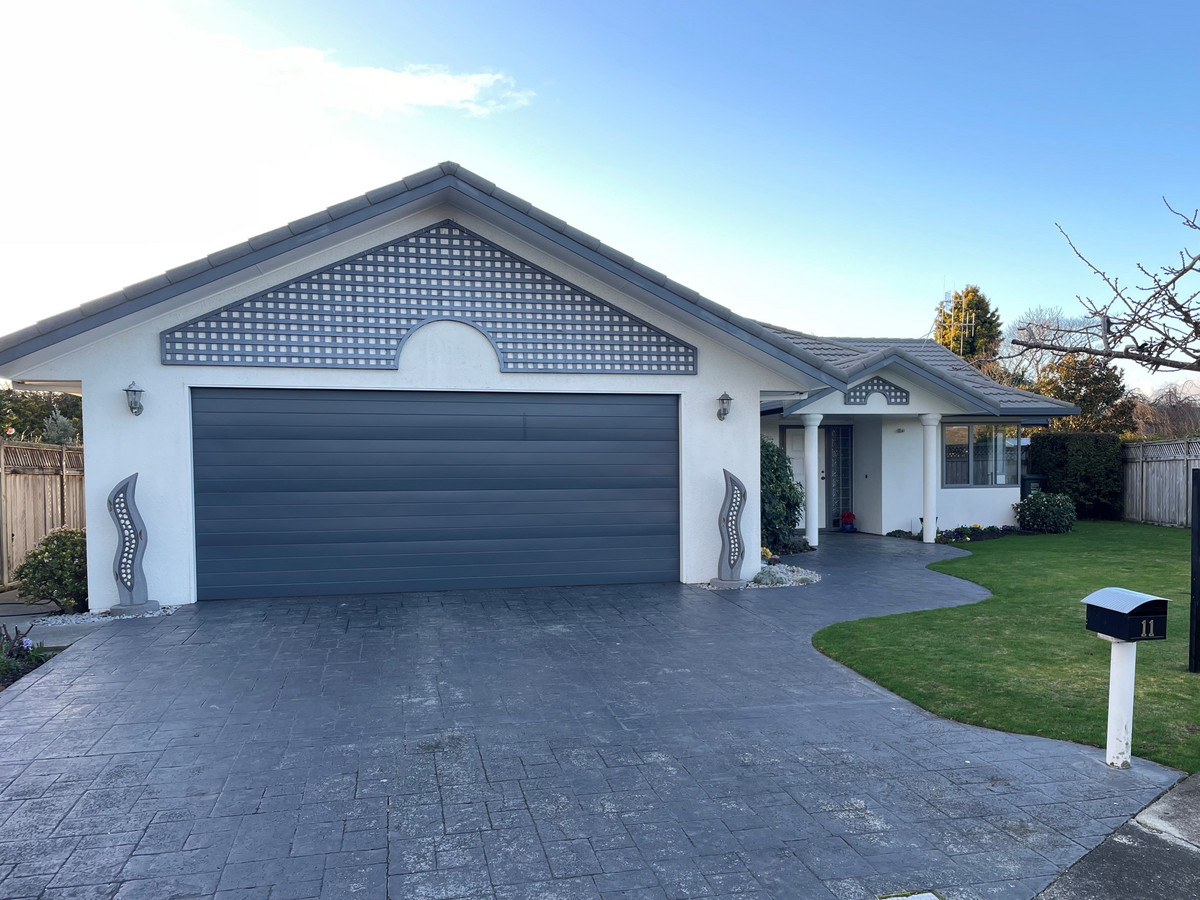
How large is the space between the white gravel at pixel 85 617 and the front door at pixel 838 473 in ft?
45.0

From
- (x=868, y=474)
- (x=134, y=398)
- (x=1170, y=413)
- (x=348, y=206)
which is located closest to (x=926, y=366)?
(x=868, y=474)

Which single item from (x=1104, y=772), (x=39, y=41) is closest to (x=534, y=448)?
(x=1104, y=772)

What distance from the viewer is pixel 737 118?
15.6 metres

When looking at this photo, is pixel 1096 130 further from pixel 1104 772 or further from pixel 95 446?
pixel 95 446

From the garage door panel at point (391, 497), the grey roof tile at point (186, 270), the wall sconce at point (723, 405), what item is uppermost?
the grey roof tile at point (186, 270)

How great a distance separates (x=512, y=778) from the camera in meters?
4.54

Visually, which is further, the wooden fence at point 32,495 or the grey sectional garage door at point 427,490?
the wooden fence at point 32,495

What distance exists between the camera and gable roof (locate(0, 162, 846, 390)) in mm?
8391

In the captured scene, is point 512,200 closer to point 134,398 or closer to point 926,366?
point 134,398

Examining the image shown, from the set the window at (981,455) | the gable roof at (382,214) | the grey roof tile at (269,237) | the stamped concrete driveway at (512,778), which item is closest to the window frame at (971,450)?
the window at (981,455)

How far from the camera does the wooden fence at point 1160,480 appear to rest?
17.9 meters

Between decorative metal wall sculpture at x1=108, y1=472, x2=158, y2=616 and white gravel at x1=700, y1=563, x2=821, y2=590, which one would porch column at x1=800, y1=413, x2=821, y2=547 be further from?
decorative metal wall sculpture at x1=108, y1=472, x2=158, y2=616

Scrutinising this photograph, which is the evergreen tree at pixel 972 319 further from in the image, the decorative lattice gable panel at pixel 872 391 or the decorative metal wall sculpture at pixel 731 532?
the decorative metal wall sculpture at pixel 731 532

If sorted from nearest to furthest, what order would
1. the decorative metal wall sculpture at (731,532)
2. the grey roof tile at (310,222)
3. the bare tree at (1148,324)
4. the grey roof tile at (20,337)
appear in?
1. the bare tree at (1148,324)
2. the grey roof tile at (20,337)
3. the grey roof tile at (310,222)
4. the decorative metal wall sculpture at (731,532)
